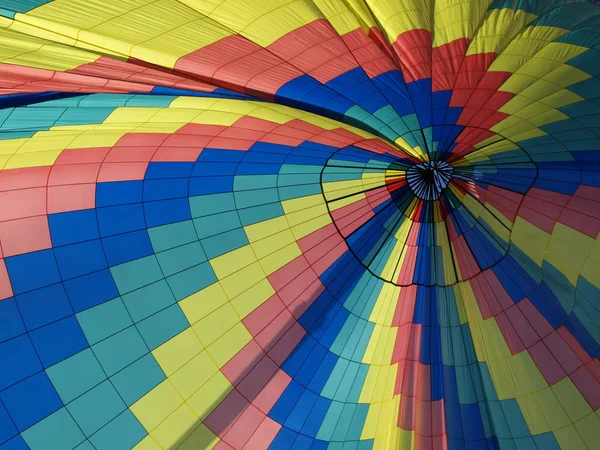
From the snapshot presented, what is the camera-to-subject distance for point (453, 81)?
5.22 meters

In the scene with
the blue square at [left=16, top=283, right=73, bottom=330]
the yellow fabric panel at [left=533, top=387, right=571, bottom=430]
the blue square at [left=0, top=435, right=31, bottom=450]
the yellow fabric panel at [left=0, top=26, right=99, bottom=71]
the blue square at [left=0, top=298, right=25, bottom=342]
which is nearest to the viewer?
the yellow fabric panel at [left=0, top=26, right=99, bottom=71]

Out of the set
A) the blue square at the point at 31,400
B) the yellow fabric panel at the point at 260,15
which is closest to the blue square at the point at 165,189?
the yellow fabric panel at the point at 260,15

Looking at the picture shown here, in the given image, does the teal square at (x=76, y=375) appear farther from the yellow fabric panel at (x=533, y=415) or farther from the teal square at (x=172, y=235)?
the yellow fabric panel at (x=533, y=415)

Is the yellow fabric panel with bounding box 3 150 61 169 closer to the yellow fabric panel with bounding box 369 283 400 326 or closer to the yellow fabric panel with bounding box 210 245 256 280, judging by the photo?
the yellow fabric panel with bounding box 210 245 256 280

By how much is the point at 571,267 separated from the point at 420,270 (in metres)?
1.73

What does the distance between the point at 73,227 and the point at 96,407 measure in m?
1.94

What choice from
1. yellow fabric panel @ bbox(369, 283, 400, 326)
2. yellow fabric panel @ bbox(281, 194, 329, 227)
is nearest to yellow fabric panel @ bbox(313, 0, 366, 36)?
yellow fabric panel @ bbox(281, 194, 329, 227)

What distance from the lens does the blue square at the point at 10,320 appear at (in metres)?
5.29

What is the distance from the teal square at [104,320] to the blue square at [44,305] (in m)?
0.19

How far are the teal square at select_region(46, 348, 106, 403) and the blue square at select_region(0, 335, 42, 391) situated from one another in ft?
0.60

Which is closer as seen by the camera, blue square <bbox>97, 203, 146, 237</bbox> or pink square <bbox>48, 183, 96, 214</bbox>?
pink square <bbox>48, 183, 96, 214</bbox>

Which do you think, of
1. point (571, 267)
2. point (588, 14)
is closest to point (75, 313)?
point (571, 267)

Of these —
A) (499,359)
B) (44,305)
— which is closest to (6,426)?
(44,305)

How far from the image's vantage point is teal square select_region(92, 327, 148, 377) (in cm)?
550
